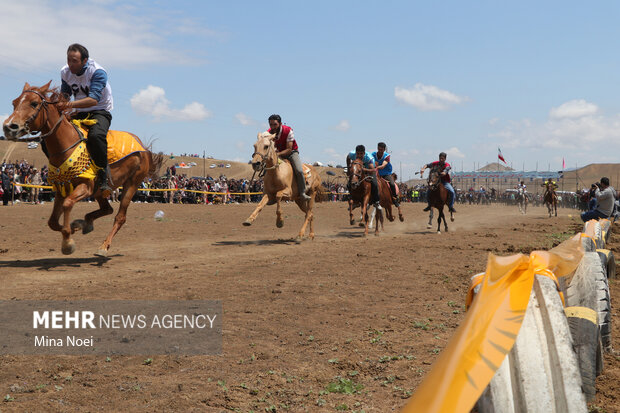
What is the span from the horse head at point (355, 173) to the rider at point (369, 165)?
119 mm

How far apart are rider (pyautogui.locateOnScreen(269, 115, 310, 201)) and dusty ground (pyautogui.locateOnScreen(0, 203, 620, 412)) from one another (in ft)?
6.57

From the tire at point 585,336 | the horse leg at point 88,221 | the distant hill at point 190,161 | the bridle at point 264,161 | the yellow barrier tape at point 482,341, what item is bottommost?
the tire at point 585,336

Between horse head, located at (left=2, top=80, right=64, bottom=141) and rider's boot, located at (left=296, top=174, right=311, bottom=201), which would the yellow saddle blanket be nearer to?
horse head, located at (left=2, top=80, right=64, bottom=141)

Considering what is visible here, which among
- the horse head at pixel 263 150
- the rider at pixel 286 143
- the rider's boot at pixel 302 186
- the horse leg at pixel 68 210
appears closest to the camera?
the horse leg at pixel 68 210

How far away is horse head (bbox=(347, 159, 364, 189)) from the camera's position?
15.9 meters

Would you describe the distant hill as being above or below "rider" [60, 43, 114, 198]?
above

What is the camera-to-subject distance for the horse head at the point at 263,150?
1246 centimetres

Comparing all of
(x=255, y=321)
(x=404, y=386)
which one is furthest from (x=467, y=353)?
(x=255, y=321)

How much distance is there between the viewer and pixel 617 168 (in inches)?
6033

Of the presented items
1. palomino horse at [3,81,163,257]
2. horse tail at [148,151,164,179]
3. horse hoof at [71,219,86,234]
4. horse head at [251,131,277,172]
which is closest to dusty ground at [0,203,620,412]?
horse hoof at [71,219,86,234]

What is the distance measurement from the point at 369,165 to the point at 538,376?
14233mm

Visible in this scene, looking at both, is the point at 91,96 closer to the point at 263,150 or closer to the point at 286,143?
the point at 263,150

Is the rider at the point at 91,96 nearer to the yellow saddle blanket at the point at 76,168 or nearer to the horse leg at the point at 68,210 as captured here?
the yellow saddle blanket at the point at 76,168

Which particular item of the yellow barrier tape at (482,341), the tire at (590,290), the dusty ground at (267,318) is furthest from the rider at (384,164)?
the yellow barrier tape at (482,341)
